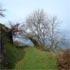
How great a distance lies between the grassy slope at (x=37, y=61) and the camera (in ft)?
50.5

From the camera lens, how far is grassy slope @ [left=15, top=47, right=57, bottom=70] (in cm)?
1538

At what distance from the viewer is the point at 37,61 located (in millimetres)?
15992

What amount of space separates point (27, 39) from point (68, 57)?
3820 millimetres

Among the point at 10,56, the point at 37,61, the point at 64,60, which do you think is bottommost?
the point at 37,61

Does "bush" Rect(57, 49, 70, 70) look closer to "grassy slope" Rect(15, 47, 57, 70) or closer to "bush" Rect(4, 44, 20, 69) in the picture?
"grassy slope" Rect(15, 47, 57, 70)

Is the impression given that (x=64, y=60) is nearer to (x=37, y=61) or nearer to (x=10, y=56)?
(x=37, y=61)

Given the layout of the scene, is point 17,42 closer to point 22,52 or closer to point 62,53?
point 22,52

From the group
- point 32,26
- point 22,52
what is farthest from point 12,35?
point 32,26

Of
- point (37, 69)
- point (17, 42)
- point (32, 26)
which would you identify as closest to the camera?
point (37, 69)

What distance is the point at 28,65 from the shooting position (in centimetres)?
1559

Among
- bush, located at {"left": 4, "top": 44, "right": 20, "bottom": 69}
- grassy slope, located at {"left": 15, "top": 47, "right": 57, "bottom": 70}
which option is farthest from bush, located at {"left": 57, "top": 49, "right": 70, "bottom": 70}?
bush, located at {"left": 4, "top": 44, "right": 20, "bottom": 69}

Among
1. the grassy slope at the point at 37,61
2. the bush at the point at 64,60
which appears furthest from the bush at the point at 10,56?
the bush at the point at 64,60

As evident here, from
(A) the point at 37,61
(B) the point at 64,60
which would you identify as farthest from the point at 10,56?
(B) the point at 64,60

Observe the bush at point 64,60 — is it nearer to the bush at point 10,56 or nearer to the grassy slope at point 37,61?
the grassy slope at point 37,61
